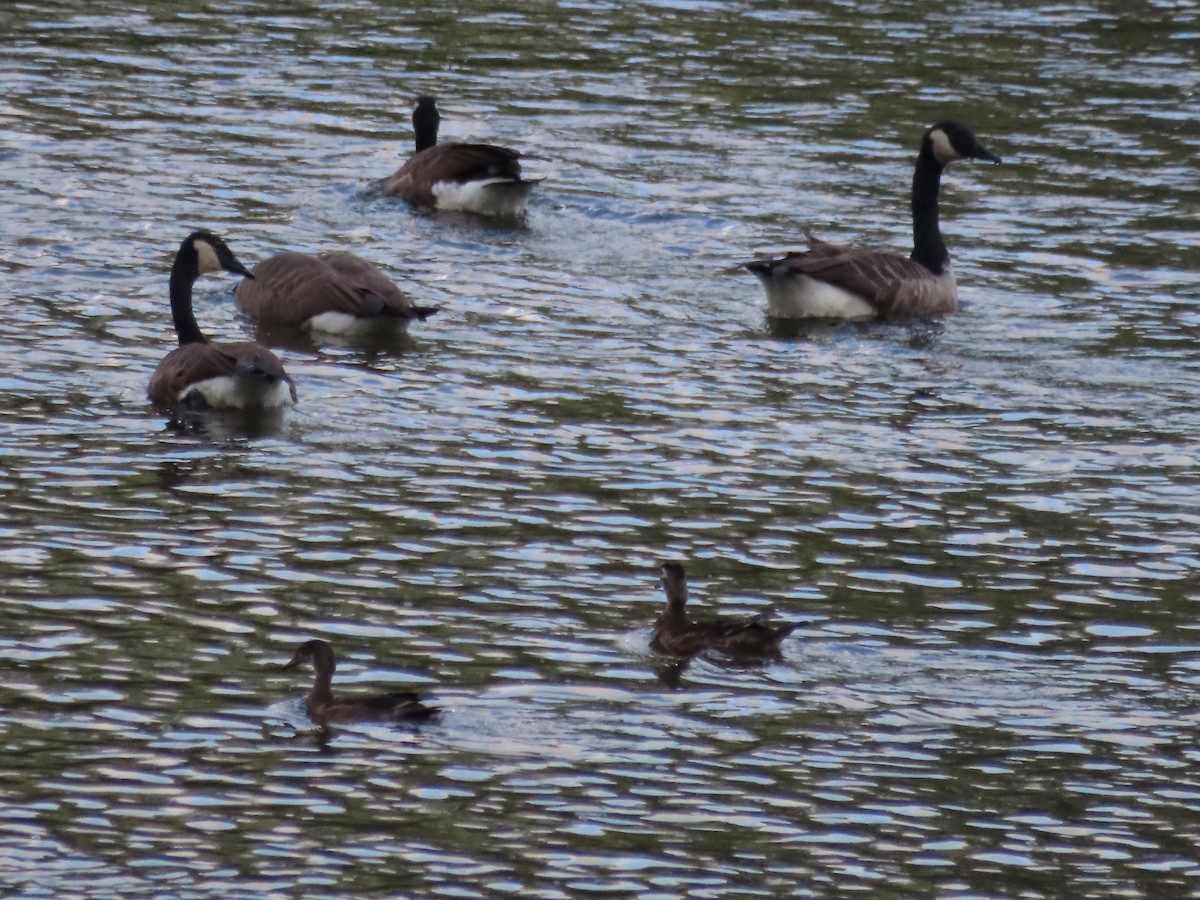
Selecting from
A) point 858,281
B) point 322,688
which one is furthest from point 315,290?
point 322,688

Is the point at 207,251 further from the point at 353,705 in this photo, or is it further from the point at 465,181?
the point at 353,705

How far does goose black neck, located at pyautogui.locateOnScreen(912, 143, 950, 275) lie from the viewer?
19750 mm

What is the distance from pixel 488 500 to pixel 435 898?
5.28 metres

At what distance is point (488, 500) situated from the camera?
1350 cm

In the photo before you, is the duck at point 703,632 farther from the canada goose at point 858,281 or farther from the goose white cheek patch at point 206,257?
the canada goose at point 858,281

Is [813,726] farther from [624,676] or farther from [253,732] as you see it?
[253,732]

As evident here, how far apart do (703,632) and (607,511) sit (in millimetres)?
2551

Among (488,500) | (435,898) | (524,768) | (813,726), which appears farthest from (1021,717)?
(488,500)

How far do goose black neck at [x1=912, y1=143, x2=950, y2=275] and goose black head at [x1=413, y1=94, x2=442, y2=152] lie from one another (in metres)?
5.57

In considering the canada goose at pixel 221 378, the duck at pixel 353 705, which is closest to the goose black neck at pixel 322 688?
the duck at pixel 353 705

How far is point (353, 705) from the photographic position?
396 inches

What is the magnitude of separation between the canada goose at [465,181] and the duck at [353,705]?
1219 centimetres

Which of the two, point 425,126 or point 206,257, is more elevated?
point 425,126

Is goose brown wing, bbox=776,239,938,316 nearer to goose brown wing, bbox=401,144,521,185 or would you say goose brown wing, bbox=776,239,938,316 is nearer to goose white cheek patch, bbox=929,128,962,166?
goose white cheek patch, bbox=929,128,962,166
